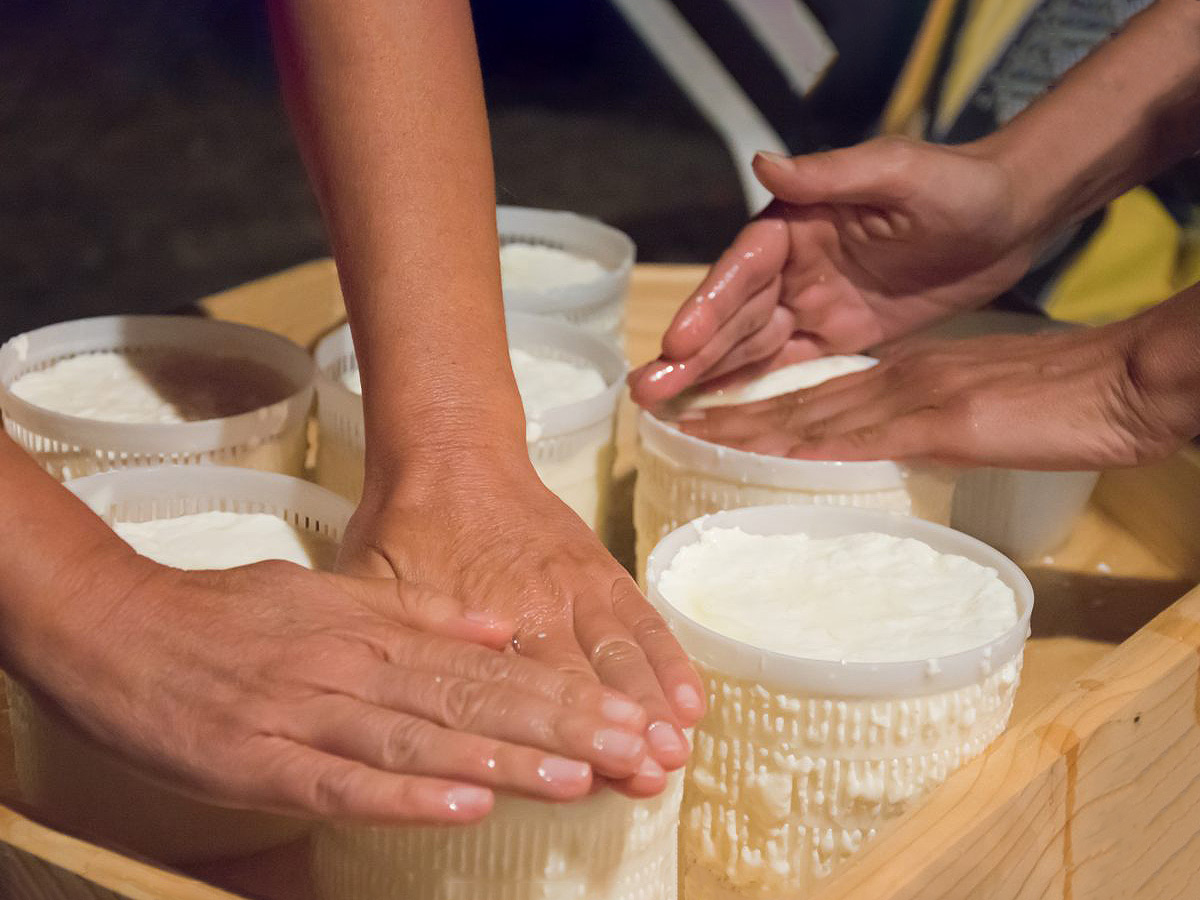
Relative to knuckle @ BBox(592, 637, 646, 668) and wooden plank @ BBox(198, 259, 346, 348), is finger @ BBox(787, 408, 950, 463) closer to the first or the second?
knuckle @ BBox(592, 637, 646, 668)

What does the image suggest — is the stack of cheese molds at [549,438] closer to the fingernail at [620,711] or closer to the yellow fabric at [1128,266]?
the fingernail at [620,711]

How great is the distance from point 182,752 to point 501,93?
9.97 ft

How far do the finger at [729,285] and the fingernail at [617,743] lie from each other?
493 mm

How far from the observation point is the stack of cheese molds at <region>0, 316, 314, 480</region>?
90cm

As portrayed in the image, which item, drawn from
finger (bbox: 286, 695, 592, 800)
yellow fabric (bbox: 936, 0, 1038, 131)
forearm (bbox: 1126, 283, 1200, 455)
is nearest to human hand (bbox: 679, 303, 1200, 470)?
forearm (bbox: 1126, 283, 1200, 455)

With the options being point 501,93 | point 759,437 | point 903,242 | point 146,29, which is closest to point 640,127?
point 501,93

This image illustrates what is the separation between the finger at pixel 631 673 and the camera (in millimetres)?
588

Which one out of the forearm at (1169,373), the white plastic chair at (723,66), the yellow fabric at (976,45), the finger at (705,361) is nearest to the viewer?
the forearm at (1169,373)

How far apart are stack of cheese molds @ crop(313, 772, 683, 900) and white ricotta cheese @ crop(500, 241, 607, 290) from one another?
2.43 feet

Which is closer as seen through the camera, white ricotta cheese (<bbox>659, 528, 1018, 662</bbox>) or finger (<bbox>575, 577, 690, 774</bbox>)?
finger (<bbox>575, 577, 690, 774</bbox>)

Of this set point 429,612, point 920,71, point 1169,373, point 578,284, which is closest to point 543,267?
point 578,284

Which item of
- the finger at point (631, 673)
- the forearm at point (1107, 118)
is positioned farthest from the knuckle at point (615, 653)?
the forearm at point (1107, 118)

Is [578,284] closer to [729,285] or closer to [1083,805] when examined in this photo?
[729,285]

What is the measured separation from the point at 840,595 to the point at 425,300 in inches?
11.6
